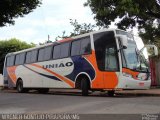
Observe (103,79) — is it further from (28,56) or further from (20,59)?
(20,59)

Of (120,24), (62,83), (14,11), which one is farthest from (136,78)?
(120,24)

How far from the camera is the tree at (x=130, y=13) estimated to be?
25.9m

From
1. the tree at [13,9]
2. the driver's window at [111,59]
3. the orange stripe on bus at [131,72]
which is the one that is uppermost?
the tree at [13,9]

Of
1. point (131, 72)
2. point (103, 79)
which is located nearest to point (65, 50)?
point (103, 79)

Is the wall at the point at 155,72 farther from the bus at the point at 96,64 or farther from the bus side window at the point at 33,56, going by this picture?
the bus side window at the point at 33,56

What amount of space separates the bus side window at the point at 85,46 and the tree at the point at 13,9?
619cm

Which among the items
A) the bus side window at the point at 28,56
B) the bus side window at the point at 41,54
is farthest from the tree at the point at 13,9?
the bus side window at the point at 41,54

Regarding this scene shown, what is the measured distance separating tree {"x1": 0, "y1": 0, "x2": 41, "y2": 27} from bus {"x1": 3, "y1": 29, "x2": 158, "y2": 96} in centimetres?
314

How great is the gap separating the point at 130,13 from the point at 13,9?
7848 millimetres

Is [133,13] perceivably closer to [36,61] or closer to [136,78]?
[36,61]

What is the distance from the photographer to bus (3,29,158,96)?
17.3 m

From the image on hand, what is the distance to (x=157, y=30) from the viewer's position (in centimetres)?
3017

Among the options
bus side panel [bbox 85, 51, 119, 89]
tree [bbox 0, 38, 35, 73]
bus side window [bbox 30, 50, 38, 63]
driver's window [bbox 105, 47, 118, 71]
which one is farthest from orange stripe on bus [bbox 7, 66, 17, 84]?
tree [bbox 0, 38, 35, 73]

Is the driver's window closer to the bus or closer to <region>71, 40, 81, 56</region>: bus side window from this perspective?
the bus
